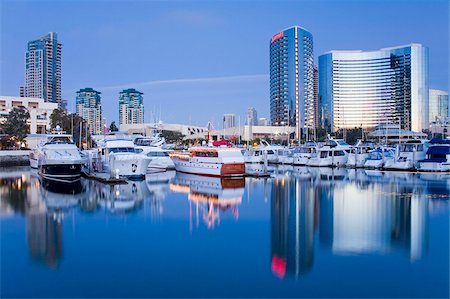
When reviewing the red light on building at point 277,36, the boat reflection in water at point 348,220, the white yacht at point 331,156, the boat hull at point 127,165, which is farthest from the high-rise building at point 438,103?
the boat hull at point 127,165

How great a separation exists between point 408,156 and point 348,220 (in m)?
28.8

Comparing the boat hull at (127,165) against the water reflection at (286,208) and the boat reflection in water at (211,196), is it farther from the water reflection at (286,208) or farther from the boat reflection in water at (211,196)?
the boat reflection in water at (211,196)

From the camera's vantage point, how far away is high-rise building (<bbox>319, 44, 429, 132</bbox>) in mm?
141625

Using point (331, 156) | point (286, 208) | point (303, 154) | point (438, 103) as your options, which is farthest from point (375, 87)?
point (286, 208)

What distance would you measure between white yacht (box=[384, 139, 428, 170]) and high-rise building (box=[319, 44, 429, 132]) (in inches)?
3939

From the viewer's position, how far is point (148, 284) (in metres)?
9.59

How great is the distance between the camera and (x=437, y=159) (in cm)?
4053

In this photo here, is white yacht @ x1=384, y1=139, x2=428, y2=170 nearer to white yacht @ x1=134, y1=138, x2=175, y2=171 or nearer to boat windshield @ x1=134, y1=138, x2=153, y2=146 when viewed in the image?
white yacht @ x1=134, y1=138, x2=175, y2=171

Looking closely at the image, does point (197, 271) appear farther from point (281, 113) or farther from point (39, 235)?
point (281, 113)

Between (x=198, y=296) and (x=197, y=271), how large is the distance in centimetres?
167

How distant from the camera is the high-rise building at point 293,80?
154625mm

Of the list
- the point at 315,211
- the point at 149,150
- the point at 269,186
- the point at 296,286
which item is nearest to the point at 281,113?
the point at 149,150

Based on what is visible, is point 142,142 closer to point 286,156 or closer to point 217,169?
point 217,169

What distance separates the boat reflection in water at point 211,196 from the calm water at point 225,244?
0.14 meters
